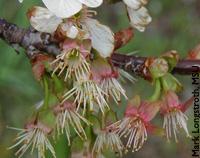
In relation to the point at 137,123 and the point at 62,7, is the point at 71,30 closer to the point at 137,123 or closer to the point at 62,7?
the point at 62,7

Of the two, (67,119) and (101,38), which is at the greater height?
(101,38)

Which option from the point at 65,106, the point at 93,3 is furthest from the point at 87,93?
the point at 93,3

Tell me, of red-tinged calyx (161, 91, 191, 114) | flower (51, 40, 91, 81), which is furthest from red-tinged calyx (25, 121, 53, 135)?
red-tinged calyx (161, 91, 191, 114)

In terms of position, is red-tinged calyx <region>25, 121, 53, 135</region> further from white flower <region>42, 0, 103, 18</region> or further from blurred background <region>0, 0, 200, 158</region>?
white flower <region>42, 0, 103, 18</region>

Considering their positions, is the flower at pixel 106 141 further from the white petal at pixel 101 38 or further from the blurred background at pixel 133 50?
the white petal at pixel 101 38

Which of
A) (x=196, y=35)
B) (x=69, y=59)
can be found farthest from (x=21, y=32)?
(x=196, y=35)

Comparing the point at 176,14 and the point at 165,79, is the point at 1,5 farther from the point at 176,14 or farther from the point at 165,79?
the point at 176,14
